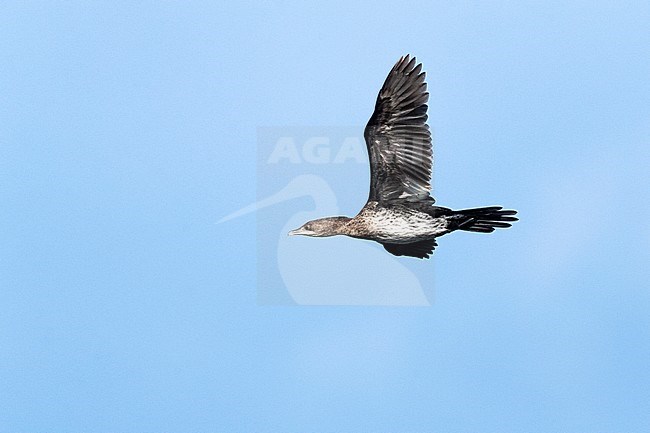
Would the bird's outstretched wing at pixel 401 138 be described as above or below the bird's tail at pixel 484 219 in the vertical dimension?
above

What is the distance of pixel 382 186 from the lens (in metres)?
16.6

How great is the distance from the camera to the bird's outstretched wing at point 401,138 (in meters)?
16.3

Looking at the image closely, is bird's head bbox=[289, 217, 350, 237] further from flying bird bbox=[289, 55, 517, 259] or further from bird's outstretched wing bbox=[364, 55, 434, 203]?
bird's outstretched wing bbox=[364, 55, 434, 203]

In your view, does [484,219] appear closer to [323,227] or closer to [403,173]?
[403,173]

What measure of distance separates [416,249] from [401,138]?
308cm

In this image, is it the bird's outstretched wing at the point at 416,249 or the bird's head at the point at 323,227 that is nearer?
the bird's head at the point at 323,227

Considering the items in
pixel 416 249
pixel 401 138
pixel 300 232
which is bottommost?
pixel 416 249

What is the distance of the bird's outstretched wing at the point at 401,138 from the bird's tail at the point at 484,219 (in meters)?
0.71

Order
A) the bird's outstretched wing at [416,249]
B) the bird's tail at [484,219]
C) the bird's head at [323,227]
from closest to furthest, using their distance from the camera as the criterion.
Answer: the bird's tail at [484,219] → the bird's head at [323,227] → the bird's outstretched wing at [416,249]

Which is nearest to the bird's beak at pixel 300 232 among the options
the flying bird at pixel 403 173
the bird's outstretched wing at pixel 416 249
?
the flying bird at pixel 403 173

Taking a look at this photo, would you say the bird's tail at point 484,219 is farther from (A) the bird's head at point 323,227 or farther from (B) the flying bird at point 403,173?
(A) the bird's head at point 323,227

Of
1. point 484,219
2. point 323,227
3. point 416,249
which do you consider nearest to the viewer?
point 484,219

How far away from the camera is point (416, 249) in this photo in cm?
1878

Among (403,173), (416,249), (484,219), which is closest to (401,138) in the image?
(403,173)
